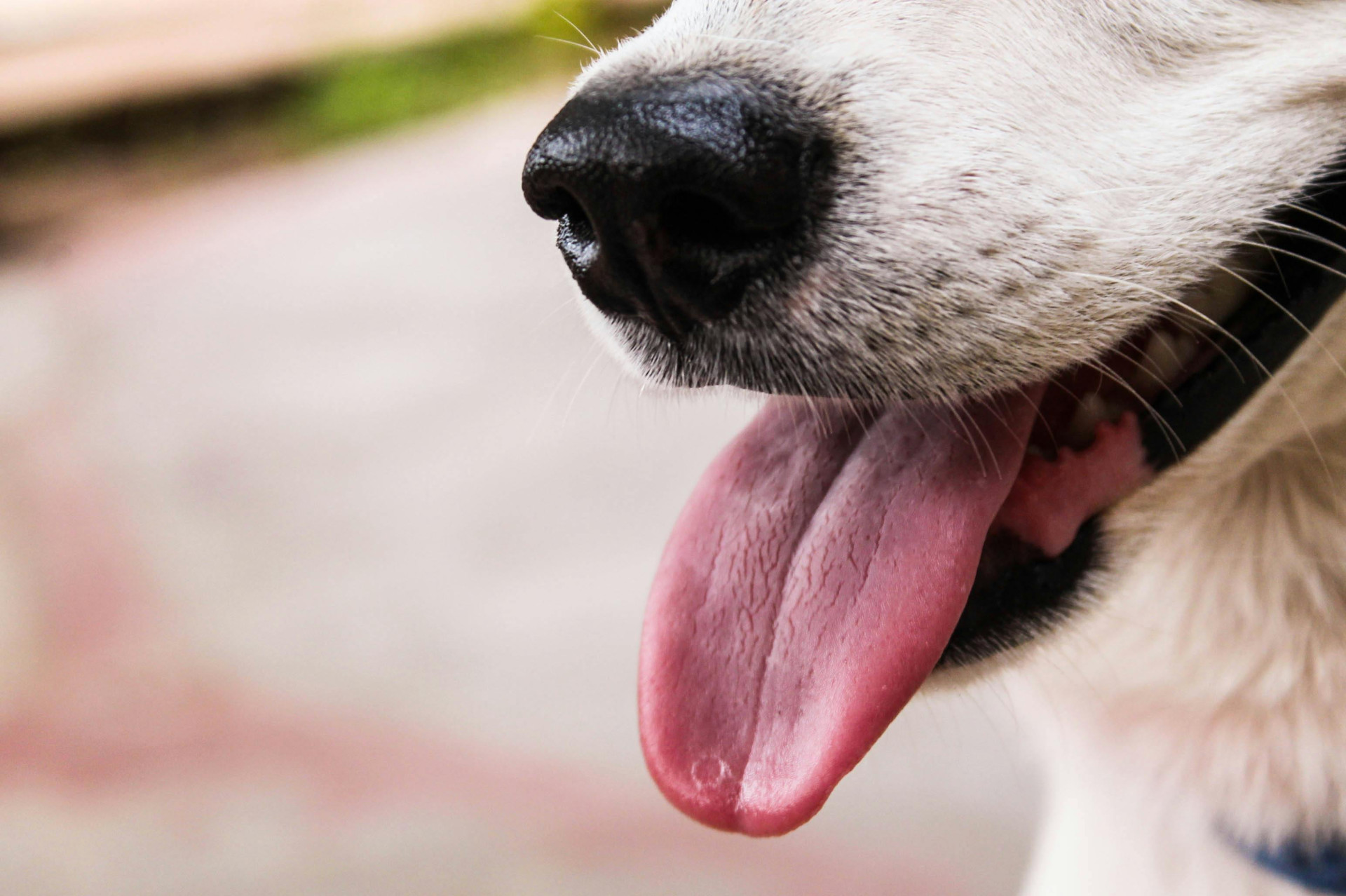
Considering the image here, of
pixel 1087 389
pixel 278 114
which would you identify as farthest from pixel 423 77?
pixel 1087 389

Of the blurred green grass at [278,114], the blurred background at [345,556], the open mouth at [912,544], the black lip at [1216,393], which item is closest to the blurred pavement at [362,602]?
the blurred background at [345,556]

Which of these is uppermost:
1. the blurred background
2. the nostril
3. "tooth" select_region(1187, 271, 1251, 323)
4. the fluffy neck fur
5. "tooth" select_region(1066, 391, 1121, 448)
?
the nostril

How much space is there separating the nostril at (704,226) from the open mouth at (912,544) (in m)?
0.29

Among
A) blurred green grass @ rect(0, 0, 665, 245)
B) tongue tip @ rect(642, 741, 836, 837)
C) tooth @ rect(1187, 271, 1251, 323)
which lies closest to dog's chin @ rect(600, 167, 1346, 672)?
tooth @ rect(1187, 271, 1251, 323)

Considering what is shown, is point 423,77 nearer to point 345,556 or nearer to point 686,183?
point 345,556

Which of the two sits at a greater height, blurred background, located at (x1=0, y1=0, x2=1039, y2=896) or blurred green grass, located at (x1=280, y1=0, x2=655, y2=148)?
blurred background, located at (x1=0, y1=0, x2=1039, y2=896)

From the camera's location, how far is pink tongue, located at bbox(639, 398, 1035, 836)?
3.61 ft

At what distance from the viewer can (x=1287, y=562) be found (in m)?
1.21

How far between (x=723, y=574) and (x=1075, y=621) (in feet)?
1.14

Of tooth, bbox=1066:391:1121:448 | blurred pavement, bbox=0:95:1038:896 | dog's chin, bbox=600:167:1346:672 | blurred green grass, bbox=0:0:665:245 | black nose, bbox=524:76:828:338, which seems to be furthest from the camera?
blurred green grass, bbox=0:0:665:245

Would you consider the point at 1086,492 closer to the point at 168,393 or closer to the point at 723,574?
the point at 723,574

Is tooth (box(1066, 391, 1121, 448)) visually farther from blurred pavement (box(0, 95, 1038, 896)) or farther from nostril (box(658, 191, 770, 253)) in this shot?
blurred pavement (box(0, 95, 1038, 896))

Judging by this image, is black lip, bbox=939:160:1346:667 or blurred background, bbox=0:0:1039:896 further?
blurred background, bbox=0:0:1039:896

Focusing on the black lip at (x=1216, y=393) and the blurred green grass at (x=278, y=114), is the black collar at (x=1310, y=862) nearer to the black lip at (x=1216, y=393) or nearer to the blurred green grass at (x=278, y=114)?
the black lip at (x=1216, y=393)
